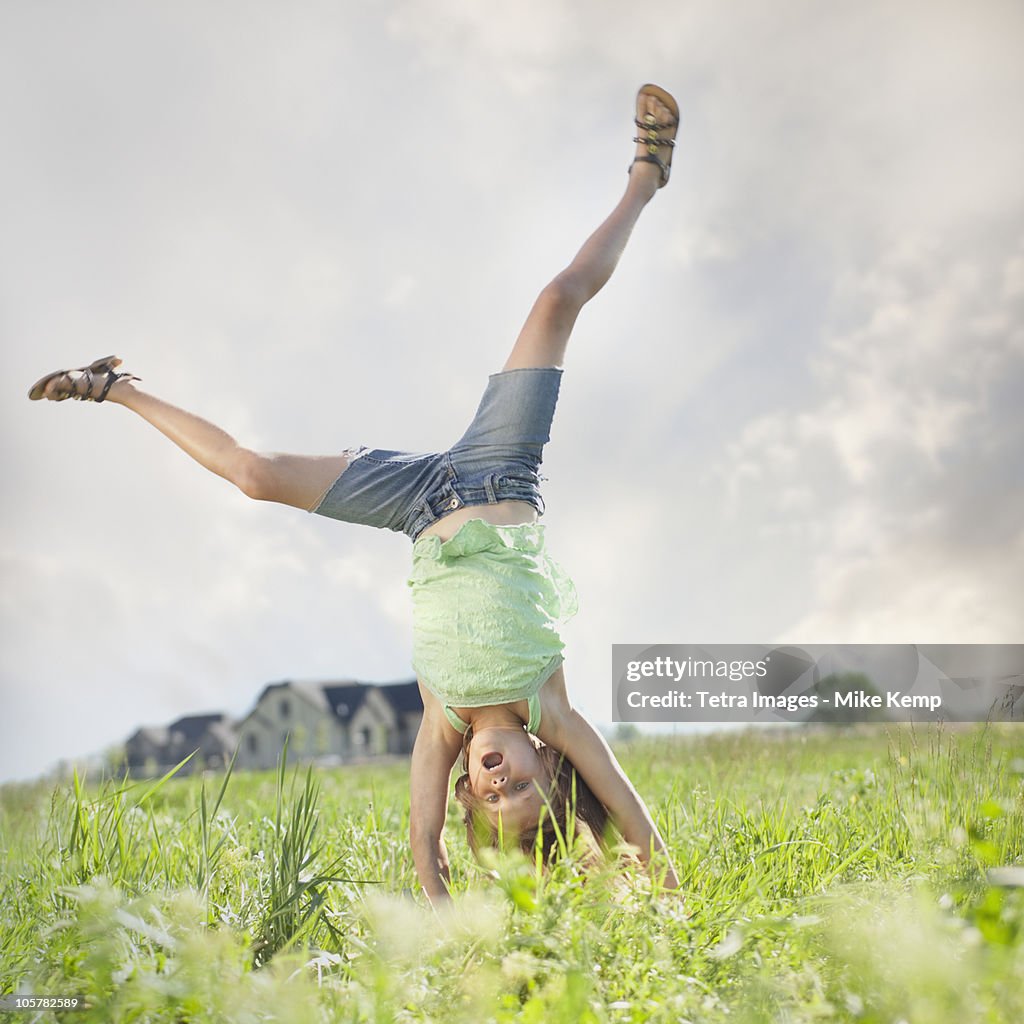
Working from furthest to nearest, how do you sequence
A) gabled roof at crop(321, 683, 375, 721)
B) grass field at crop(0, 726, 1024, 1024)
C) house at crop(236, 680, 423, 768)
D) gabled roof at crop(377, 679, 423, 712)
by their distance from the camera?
1. gabled roof at crop(321, 683, 375, 721)
2. gabled roof at crop(377, 679, 423, 712)
3. house at crop(236, 680, 423, 768)
4. grass field at crop(0, 726, 1024, 1024)

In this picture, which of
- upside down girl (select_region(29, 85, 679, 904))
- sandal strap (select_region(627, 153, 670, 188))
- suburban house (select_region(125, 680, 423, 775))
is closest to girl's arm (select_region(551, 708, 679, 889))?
upside down girl (select_region(29, 85, 679, 904))

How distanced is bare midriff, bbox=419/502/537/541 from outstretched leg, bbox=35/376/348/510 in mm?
280

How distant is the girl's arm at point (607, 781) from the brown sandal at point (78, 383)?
1417 millimetres

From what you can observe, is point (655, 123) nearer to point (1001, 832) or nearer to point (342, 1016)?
point (1001, 832)

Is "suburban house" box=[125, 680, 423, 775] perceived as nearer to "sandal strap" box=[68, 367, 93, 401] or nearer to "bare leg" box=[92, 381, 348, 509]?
"sandal strap" box=[68, 367, 93, 401]

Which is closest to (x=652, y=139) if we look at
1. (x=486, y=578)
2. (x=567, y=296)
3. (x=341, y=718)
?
(x=567, y=296)

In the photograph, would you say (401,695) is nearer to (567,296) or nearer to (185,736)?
(185,736)

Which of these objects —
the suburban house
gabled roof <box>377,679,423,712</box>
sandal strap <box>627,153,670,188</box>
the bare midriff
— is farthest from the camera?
gabled roof <box>377,679,423,712</box>

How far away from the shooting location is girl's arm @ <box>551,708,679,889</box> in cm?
233

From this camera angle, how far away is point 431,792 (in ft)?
8.20

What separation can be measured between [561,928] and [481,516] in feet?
3.55

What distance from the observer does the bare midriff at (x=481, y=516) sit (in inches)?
94.8

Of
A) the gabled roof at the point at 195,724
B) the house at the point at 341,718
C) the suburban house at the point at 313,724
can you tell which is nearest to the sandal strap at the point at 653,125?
the suburban house at the point at 313,724

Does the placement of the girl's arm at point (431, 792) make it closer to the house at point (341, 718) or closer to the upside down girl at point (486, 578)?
the upside down girl at point (486, 578)
